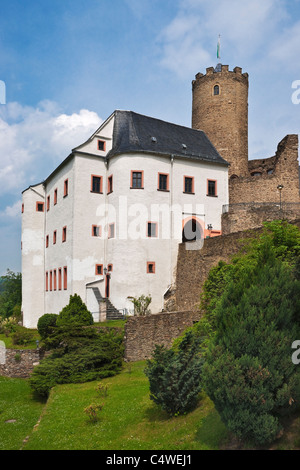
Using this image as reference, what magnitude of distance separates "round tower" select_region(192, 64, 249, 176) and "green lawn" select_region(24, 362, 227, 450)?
90.4ft

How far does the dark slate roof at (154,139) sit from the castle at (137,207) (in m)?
0.09

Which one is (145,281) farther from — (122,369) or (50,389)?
(50,389)

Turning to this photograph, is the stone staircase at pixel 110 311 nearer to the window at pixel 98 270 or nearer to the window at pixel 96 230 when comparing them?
the window at pixel 98 270

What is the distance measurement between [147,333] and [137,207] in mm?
11096

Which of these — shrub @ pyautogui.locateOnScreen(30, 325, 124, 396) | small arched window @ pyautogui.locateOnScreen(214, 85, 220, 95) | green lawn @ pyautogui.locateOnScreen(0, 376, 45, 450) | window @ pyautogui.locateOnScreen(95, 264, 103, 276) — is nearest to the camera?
green lawn @ pyautogui.locateOnScreen(0, 376, 45, 450)

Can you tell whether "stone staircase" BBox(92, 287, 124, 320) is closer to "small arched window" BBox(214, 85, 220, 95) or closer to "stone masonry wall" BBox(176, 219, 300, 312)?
"stone masonry wall" BBox(176, 219, 300, 312)

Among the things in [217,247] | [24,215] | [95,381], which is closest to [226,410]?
[95,381]

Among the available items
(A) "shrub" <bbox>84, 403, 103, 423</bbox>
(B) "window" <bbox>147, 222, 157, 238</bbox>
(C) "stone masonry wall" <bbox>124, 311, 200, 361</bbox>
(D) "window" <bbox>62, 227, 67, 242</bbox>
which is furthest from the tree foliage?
(A) "shrub" <bbox>84, 403, 103, 423</bbox>

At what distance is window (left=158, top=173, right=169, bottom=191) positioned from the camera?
29.1m

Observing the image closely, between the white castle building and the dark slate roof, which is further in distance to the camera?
the dark slate roof

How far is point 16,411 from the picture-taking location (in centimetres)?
1559

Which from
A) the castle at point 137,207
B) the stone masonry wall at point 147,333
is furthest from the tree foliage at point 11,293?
the stone masonry wall at point 147,333

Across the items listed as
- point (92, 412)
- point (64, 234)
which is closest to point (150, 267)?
point (64, 234)

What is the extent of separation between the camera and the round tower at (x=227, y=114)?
1489 inches
